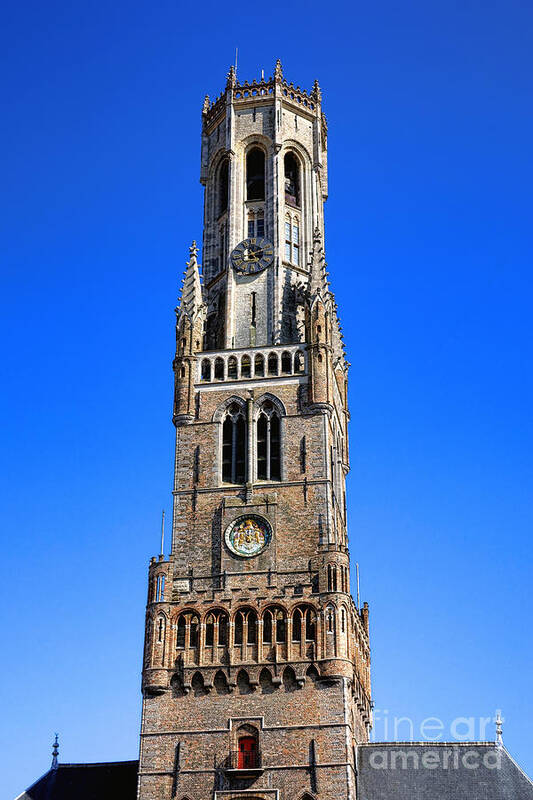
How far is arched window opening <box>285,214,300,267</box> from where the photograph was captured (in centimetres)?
7131

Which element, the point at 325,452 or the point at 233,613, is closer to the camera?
the point at 233,613

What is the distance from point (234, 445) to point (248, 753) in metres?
16.7

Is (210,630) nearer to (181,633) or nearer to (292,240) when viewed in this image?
(181,633)

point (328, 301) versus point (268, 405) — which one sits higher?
point (328, 301)

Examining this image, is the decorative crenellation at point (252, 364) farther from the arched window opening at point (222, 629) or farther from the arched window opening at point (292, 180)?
the arched window opening at point (222, 629)

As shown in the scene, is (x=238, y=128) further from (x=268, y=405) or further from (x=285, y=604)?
(x=285, y=604)

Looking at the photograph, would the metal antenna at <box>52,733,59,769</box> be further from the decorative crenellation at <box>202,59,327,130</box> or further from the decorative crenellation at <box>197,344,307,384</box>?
the decorative crenellation at <box>202,59,327,130</box>

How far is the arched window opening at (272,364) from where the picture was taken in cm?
6481

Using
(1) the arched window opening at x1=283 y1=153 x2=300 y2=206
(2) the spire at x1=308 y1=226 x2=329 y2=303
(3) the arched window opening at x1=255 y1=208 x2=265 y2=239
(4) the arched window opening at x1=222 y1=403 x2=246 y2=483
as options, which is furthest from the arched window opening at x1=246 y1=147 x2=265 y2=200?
(4) the arched window opening at x1=222 y1=403 x2=246 y2=483

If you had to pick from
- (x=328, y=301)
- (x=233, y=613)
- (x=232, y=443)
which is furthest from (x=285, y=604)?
(x=328, y=301)

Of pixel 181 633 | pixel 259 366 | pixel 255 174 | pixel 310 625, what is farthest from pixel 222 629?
pixel 255 174

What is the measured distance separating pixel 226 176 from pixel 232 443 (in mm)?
20484

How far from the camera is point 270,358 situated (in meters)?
65.2

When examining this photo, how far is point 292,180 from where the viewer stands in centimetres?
7506
